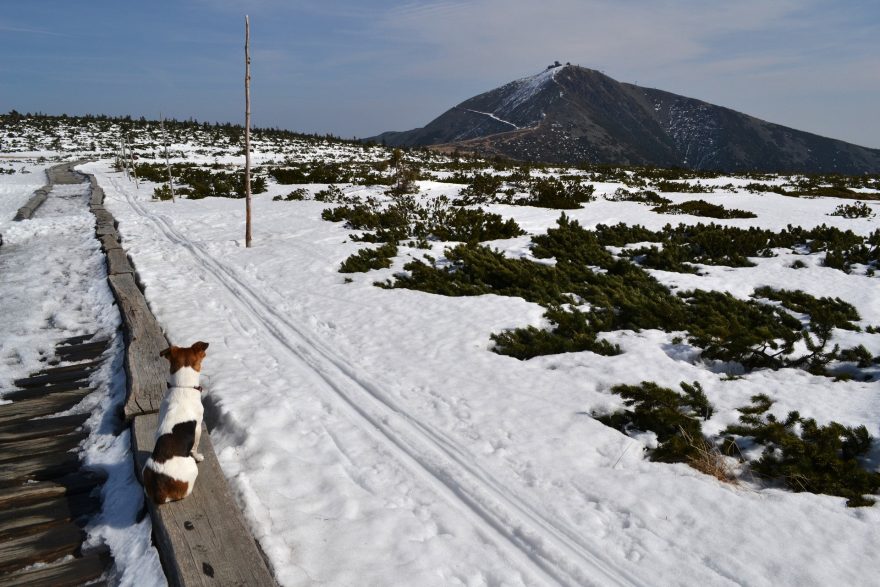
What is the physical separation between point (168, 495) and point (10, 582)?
93 centimetres

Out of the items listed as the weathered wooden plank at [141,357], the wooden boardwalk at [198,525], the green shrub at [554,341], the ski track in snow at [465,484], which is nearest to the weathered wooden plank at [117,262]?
the weathered wooden plank at [141,357]

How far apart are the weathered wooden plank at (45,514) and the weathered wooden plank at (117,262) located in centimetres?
697

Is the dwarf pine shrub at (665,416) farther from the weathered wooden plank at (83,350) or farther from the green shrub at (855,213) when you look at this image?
the green shrub at (855,213)

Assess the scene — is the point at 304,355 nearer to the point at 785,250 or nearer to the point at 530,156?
the point at 785,250

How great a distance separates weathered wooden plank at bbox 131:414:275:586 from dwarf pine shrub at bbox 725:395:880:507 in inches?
172

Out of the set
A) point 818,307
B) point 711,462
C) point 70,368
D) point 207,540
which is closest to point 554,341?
point 711,462

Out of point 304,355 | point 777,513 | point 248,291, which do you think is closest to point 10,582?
point 304,355

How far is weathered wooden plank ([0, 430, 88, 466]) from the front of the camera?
422cm

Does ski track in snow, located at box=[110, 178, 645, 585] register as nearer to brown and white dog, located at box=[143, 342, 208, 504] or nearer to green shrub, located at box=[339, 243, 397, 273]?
brown and white dog, located at box=[143, 342, 208, 504]

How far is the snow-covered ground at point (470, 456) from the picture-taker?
132 inches

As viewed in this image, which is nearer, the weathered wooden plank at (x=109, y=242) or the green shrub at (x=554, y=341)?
the green shrub at (x=554, y=341)

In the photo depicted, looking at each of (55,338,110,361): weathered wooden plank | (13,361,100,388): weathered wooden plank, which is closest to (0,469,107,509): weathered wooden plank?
(13,361,100,388): weathered wooden plank

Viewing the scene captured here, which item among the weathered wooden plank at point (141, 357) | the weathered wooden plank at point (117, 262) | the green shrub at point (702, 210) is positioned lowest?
the weathered wooden plank at point (141, 357)

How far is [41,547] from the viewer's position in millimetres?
3217
